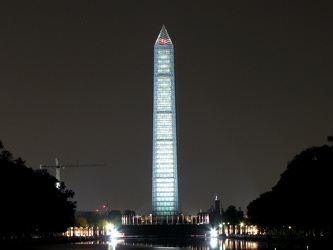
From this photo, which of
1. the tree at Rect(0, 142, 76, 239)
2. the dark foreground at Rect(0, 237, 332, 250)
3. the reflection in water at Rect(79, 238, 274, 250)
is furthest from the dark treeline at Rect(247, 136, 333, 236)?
the tree at Rect(0, 142, 76, 239)

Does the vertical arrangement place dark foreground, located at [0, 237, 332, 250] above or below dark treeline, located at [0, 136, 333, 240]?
below

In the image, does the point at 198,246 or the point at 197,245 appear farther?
the point at 197,245

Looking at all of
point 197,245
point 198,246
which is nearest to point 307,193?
point 197,245

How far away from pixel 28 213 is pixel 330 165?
125 ft

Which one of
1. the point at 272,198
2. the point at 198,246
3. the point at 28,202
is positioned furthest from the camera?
the point at 272,198

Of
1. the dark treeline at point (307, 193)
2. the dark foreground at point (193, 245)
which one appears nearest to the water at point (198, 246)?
the dark foreground at point (193, 245)

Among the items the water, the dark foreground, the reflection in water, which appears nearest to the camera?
the water

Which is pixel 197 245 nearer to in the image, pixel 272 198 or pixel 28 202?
pixel 28 202

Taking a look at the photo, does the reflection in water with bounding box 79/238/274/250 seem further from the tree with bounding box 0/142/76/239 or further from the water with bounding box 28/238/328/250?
the tree with bounding box 0/142/76/239

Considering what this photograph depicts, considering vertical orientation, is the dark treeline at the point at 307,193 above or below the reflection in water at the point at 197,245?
above

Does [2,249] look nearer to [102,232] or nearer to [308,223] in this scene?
[308,223]

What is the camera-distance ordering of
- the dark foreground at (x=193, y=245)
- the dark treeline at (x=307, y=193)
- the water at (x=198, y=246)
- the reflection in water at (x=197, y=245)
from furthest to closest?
1. the dark treeline at (x=307, y=193)
2. the reflection in water at (x=197, y=245)
3. the dark foreground at (x=193, y=245)
4. the water at (x=198, y=246)

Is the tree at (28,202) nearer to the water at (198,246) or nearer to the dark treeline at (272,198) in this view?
the dark treeline at (272,198)

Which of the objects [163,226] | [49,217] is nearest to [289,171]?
[49,217]
